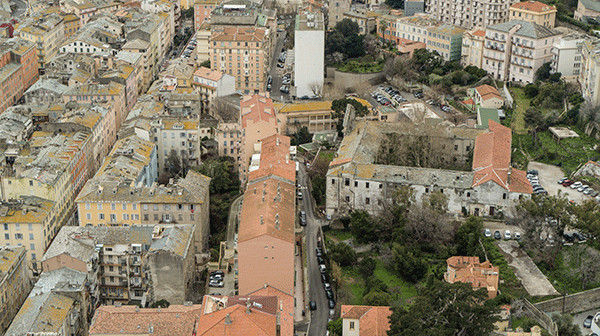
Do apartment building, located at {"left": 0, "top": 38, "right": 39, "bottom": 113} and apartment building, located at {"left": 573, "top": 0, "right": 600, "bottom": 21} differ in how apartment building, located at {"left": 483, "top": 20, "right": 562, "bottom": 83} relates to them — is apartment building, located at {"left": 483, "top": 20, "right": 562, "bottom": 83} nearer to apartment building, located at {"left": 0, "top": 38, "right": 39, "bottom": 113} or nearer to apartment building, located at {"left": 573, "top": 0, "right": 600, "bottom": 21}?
apartment building, located at {"left": 573, "top": 0, "right": 600, "bottom": 21}

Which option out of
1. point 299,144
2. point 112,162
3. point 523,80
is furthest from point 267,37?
point 112,162

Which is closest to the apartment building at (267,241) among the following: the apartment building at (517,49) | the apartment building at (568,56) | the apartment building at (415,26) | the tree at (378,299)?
the tree at (378,299)

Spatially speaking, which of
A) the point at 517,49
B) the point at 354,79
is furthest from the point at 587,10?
the point at 354,79

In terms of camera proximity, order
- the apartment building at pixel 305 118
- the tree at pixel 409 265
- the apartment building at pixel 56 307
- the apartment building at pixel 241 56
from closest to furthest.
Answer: the apartment building at pixel 56 307, the tree at pixel 409 265, the apartment building at pixel 305 118, the apartment building at pixel 241 56

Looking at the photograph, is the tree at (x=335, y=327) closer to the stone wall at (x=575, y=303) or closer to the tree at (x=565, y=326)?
the stone wall at (x=575, y=303)

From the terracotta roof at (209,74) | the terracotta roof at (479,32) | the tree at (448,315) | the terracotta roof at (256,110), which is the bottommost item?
the tree at (448,315)

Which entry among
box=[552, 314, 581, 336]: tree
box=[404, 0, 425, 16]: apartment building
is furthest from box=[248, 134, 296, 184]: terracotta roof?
box=[404, 0, 425, 16]: apartment building
